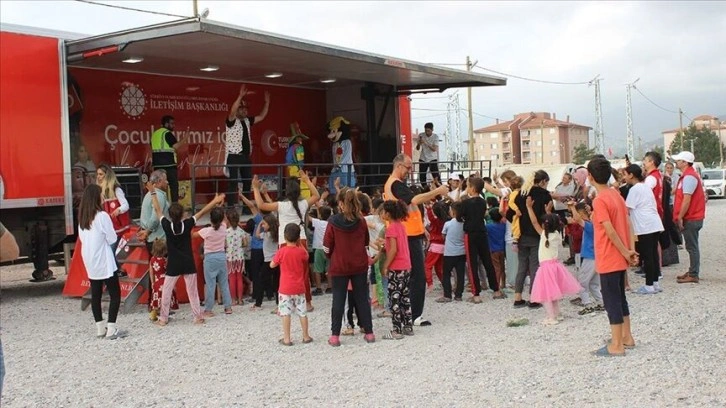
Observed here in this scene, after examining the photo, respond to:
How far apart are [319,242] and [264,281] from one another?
0.89m

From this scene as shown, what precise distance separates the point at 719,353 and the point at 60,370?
563 centimetres

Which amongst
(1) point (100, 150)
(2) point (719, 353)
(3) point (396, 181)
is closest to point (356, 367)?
(3) point (396, 181)

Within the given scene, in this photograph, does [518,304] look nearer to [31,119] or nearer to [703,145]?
[31,119]

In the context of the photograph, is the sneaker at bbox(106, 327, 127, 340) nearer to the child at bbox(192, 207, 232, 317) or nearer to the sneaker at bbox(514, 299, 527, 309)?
the child at bbox(192, 207, 232, 317)

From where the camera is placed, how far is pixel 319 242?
10188mm

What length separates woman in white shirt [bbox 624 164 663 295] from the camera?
380 inches

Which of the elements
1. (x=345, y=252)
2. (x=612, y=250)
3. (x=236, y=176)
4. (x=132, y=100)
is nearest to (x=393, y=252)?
(x=345, y=252)

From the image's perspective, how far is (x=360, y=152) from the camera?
53.9 ft

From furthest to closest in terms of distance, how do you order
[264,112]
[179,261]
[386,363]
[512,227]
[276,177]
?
[264,112], [276,177], [512,227], [179,261], [386,363]

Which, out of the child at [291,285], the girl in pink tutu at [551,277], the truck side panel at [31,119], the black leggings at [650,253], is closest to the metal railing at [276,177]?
the truck side panel at [31,119]

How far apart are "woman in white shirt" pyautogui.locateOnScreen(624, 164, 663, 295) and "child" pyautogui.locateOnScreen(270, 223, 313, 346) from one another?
4.24 meters

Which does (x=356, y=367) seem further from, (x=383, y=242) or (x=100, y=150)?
(x=100, y=150)

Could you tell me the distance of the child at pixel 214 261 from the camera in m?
9.35

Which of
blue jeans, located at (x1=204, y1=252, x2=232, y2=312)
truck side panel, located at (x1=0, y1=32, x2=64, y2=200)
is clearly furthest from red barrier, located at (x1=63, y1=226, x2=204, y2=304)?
truck side panel, located at (x1=0, y1=32, x2=64, y2=200)
